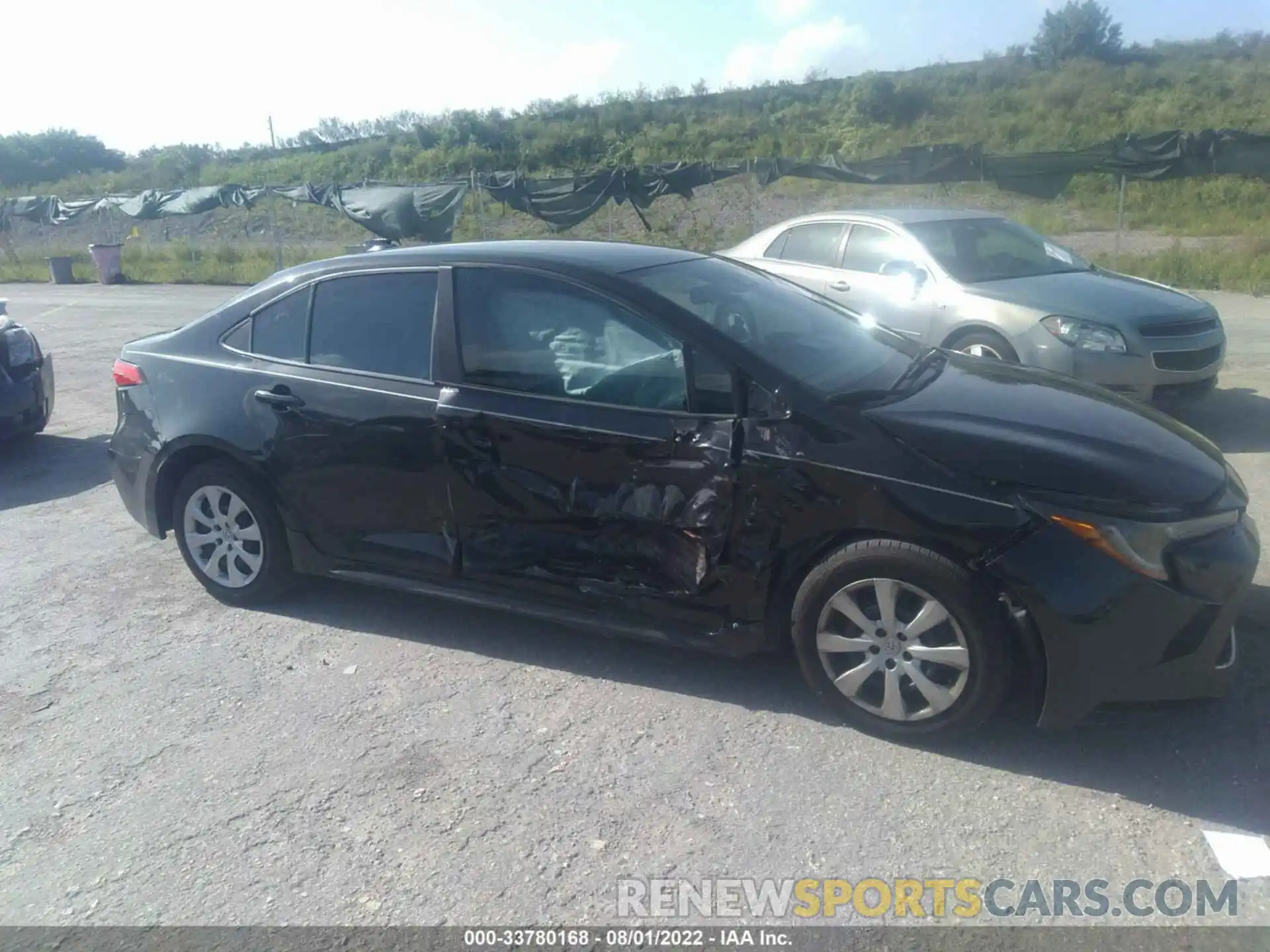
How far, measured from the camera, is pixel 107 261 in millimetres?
23875

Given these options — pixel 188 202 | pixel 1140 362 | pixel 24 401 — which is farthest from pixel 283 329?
pixel 188 202

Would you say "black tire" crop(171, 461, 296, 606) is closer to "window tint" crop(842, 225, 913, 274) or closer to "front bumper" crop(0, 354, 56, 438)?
"front bumper" crop(0, 354, 56, 438)

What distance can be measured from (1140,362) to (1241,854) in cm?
486

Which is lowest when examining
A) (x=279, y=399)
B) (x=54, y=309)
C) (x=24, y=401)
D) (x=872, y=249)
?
(x=54, y=309)

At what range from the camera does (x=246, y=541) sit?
16.9 feet

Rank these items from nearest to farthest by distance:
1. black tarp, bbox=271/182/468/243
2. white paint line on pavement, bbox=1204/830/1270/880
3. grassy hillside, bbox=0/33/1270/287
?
white paint line on pavement, bbox=1204/830/1270/880 < black tarp, bbox=271/182/468/243 < grassy hillside, bbox=0/33/1270/287

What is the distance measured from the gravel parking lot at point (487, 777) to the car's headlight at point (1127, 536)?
0.69 m

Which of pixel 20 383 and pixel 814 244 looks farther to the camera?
pixel 814 244

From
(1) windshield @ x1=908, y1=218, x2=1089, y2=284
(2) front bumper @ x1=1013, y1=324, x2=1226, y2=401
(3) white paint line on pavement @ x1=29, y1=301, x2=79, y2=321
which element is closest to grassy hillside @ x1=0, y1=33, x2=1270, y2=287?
(3) white paint line on pavement @ x1=29, y1=301, x2=79, y2=321

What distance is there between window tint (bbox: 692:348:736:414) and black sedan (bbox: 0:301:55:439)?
6.07m

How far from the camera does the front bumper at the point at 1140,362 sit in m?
7.34

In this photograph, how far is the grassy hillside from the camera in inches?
847

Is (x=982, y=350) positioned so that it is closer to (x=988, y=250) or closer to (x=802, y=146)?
(x=988, y=250)

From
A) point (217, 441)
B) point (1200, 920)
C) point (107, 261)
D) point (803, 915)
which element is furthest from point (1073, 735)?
point (107, 261)
